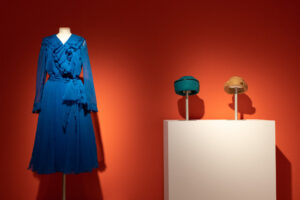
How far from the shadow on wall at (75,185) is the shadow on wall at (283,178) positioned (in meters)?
1.75

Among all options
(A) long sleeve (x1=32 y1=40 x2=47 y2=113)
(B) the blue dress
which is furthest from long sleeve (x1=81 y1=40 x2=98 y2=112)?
(A) long sleeve (x1=32 y1=40 x2=47 y2=113)

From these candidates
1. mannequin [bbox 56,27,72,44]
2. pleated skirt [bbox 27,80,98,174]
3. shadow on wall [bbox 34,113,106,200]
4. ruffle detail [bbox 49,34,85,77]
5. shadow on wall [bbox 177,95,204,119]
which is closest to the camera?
pleated skirt [bbox 27,80,98,174]

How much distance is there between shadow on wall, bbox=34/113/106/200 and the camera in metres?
2.02

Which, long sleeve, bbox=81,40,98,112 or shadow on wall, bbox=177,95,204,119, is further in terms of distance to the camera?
shadow on wall, bbox=177,95,204,119

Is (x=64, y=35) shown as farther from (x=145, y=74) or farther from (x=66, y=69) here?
(x=145, y=74)

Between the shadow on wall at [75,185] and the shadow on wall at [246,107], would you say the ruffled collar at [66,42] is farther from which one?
the shadow on wall at [246,107]

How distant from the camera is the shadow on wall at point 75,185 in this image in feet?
6.63

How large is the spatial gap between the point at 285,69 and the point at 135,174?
1845mm

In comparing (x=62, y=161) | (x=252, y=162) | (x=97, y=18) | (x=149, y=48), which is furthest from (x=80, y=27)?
(x=252, y=162)

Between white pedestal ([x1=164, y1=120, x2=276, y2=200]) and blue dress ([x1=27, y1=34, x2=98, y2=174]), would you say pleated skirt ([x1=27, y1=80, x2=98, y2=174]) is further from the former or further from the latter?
white pedestal ([x1=164, y1=120, x2=276, y2=200])

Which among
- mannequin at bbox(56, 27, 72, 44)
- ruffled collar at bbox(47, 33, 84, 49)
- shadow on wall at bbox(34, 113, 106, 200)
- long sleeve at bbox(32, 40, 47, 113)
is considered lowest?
shadow on wall at bbox(34, 113, 106, 200)

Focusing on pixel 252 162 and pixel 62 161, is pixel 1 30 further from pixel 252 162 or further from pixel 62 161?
pixel 252 162

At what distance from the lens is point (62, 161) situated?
1502mm

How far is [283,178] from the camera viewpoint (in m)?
2.16
